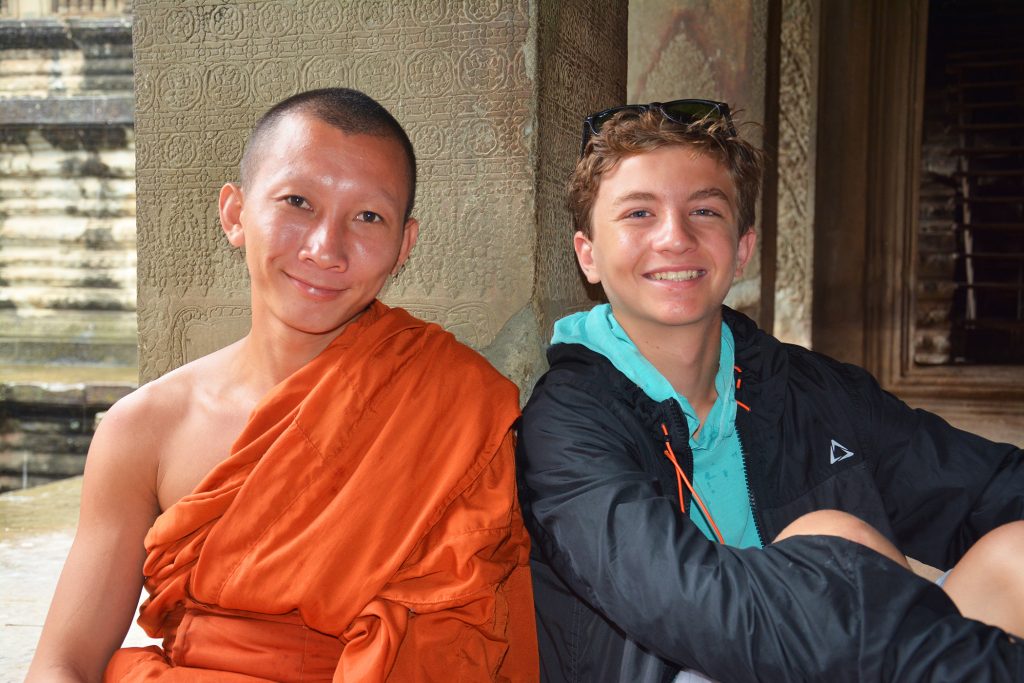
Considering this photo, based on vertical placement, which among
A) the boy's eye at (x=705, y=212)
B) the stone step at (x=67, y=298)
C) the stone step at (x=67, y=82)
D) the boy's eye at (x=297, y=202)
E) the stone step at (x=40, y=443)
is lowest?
the stone step at (x=40, y=443)

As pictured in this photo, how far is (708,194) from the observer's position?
5.56 feet

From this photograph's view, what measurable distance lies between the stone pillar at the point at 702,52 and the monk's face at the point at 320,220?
3.13 metres

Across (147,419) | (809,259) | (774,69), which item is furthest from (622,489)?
(809,259)

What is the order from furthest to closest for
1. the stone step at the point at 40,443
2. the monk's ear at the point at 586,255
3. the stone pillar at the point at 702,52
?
the stone step at the point at 40,443 → the stone pillar at the point at 702,52 → the monk's ear at the point at 586,255

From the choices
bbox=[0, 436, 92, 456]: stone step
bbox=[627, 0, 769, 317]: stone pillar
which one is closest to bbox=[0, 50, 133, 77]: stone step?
bbox=[0, 436, 92, 456]: stone step

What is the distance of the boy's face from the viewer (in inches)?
65.0

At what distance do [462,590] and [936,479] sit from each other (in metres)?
0.96

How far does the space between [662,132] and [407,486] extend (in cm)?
86

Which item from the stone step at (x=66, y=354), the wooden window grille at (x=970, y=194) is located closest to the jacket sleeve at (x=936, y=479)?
the wooden window grille at (x=970, y=194)

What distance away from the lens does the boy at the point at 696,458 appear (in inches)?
48.1

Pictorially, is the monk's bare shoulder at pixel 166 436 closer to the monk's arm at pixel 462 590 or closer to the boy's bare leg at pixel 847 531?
the monk's arm at pixel 462 590

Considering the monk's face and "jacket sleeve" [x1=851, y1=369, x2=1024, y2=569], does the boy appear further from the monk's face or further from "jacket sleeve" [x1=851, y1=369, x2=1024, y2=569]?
the monk's face

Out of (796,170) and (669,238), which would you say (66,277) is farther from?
(669,238)

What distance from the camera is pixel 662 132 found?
67.1 inches
